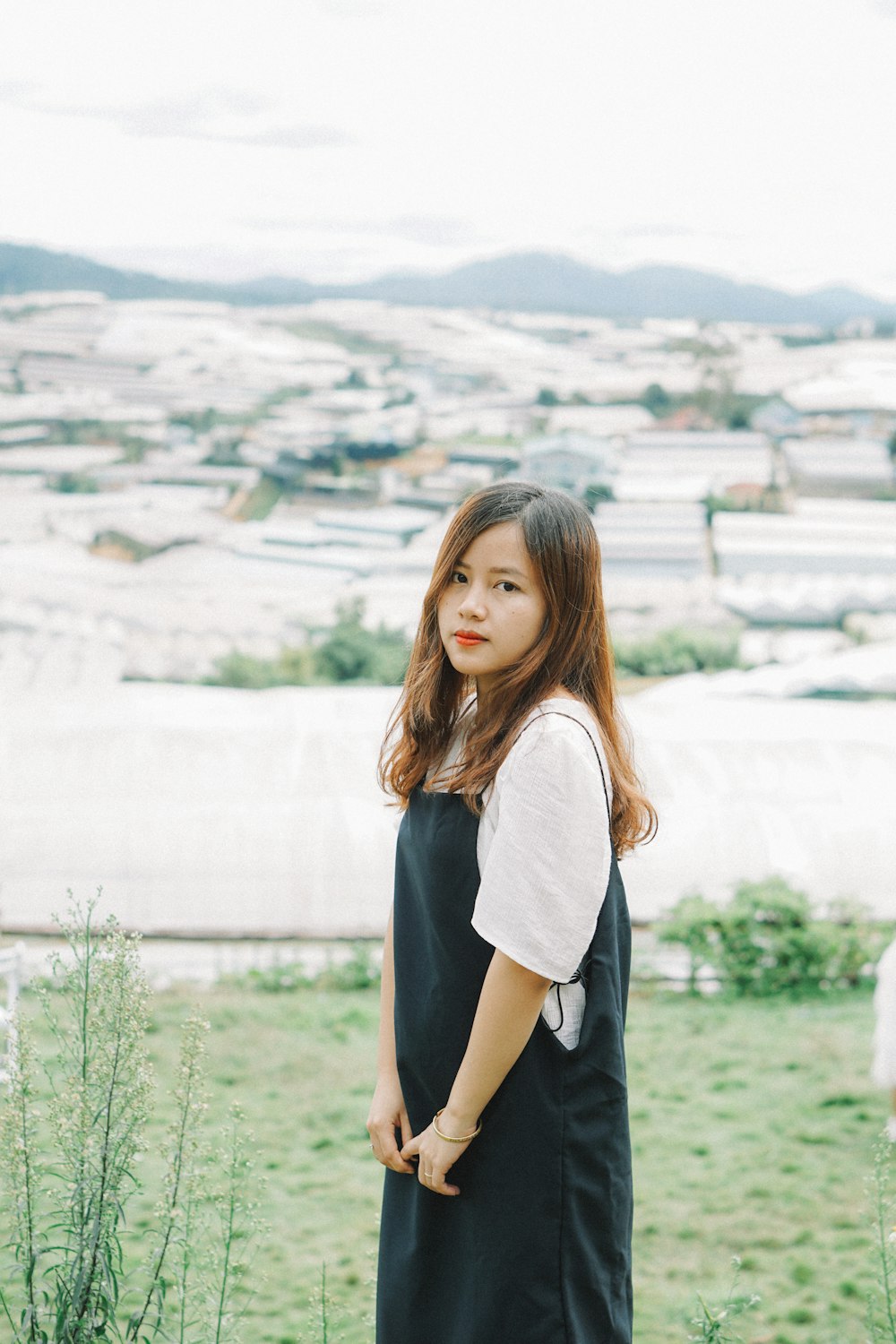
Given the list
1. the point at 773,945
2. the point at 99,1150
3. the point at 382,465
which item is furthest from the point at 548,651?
the point at 382,465

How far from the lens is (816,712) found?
5.39 meters

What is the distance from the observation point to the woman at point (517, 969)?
36.5 inches

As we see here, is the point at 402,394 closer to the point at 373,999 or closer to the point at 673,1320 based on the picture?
the point at 373,999

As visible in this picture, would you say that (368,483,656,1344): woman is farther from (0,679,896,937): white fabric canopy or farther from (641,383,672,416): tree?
(641,383,672,416): tree

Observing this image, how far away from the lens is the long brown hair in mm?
1012

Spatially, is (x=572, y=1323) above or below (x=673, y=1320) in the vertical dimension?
above

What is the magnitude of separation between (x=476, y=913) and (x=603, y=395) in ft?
19.9

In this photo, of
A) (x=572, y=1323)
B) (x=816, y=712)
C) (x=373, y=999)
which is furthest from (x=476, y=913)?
(x=816, y=712)

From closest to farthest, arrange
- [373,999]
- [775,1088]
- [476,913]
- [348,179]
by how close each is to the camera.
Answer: [476,913] → [775,1088] → [373,999] → [348,179]

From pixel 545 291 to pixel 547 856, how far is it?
6113 mm

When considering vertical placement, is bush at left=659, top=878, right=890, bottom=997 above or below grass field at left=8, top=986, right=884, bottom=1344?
above

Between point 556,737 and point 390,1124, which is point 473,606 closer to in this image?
point 556,737

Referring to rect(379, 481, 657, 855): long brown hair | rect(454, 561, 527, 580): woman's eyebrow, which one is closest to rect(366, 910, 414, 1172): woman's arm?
rect(379, 481, 657, 855): long brown hair

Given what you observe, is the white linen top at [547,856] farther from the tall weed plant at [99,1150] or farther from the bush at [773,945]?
the bush at [773,945]
